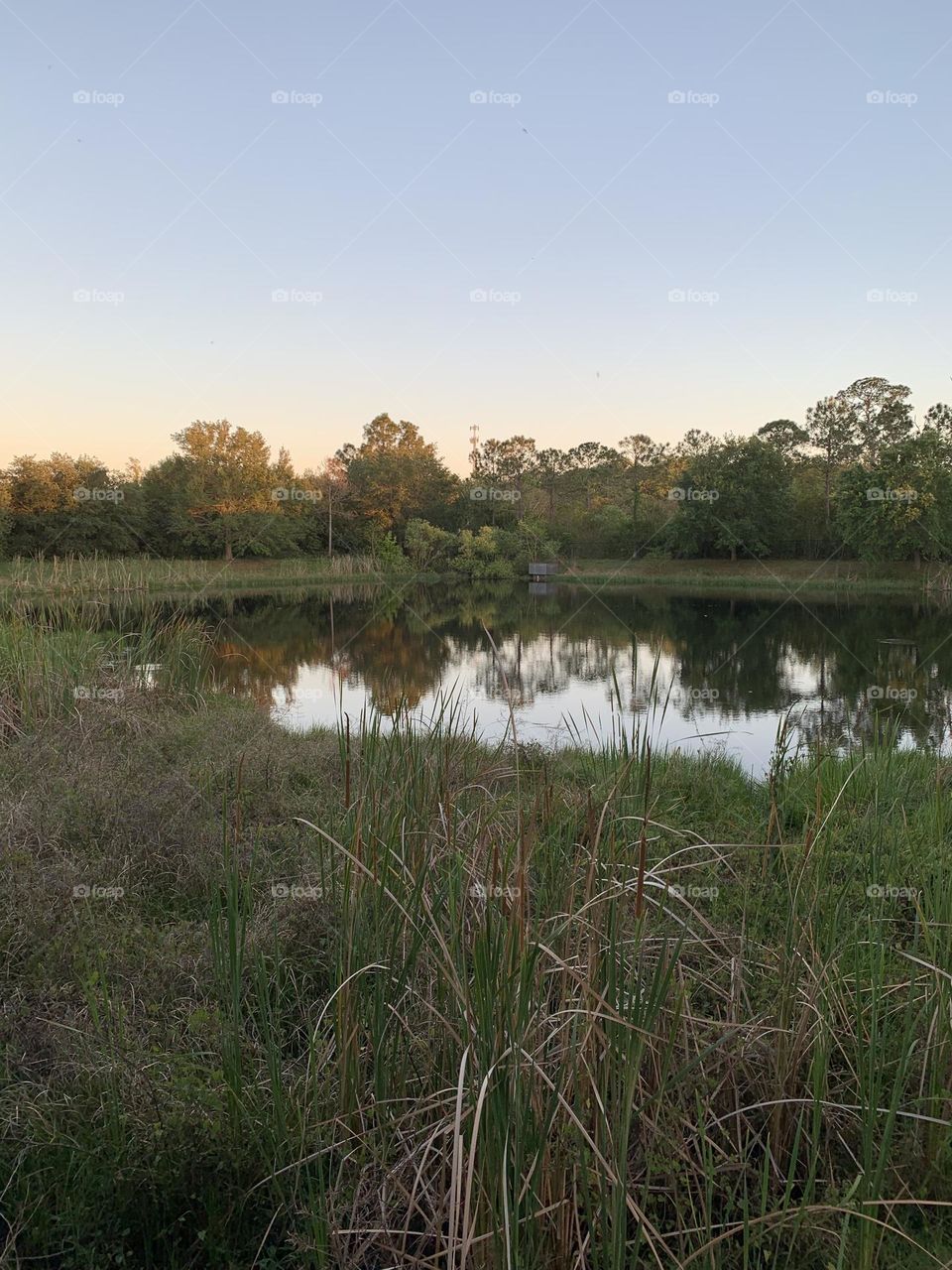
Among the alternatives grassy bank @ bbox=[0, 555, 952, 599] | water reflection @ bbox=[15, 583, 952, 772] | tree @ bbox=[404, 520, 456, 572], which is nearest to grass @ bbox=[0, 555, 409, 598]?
grassy bank @ bbox=[0, 555, 952, 599]

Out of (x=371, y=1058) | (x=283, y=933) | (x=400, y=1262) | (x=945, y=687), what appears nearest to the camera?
(x=400, y=1262)

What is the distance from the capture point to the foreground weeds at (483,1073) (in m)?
1.55

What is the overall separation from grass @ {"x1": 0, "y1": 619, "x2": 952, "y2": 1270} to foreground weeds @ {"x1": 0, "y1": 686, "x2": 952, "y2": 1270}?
0.01 meters

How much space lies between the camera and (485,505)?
4766 cm

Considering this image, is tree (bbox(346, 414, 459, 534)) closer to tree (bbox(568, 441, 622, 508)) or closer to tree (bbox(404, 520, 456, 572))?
tree (bbox(404, 520, 456, 572))

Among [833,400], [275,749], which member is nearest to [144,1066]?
[275,749]

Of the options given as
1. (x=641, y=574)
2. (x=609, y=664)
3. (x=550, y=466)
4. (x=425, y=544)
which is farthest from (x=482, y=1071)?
(x=550, y=466)

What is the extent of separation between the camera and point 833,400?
146ft

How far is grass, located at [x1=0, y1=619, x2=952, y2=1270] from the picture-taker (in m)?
1.55

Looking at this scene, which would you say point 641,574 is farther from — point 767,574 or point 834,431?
point 834,431

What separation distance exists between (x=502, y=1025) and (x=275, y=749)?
4.75m

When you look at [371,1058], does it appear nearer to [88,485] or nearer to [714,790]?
[714,790]

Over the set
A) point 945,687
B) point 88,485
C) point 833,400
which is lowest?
point 945,687

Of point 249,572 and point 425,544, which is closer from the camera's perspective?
point 249,572
